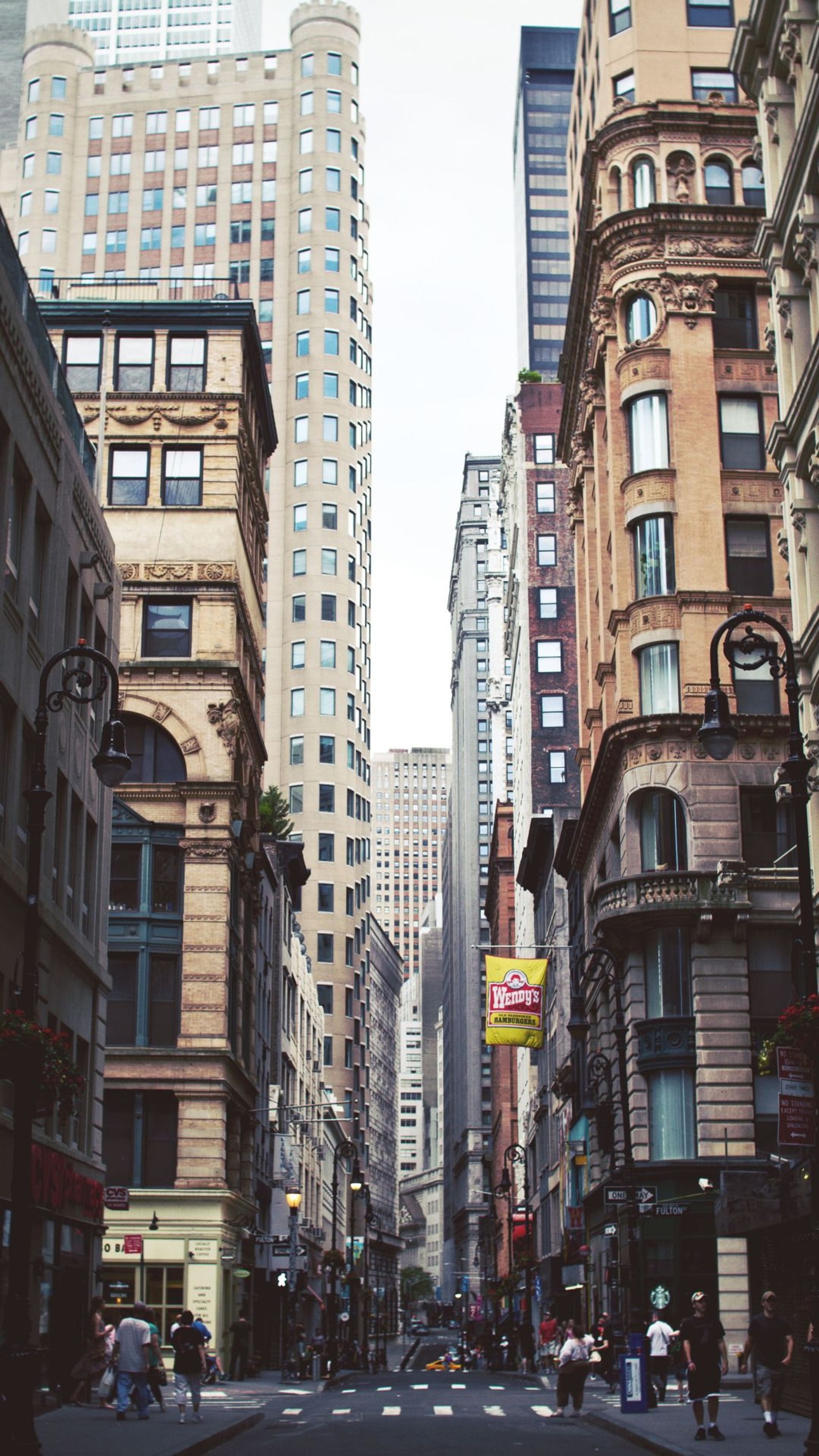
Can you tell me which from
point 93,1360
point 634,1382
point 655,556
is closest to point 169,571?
point 655,556

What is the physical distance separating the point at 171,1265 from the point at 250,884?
14.4m

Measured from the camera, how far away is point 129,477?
58375 millimetres

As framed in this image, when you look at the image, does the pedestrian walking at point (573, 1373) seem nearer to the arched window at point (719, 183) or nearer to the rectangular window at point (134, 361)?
the rectangular window at point (134, 361)

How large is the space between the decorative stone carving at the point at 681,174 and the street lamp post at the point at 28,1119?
37.7 m

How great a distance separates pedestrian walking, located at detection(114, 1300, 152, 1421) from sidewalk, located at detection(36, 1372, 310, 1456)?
0.26 metres

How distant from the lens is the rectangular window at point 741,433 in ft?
175

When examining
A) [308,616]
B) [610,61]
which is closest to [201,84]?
[308,616]

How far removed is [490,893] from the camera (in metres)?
A: 149

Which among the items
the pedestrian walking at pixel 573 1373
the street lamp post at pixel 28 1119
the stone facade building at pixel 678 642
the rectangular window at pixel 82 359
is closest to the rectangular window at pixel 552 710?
the stone facade building at pixel 678 642

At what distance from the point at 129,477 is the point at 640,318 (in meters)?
17.5

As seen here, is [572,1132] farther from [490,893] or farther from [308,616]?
[490,893]

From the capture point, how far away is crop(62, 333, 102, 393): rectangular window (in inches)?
2329

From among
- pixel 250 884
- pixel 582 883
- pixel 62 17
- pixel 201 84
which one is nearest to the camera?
pixel 250 884

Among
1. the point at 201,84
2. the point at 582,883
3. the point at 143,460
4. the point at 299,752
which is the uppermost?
the point at 201,84
